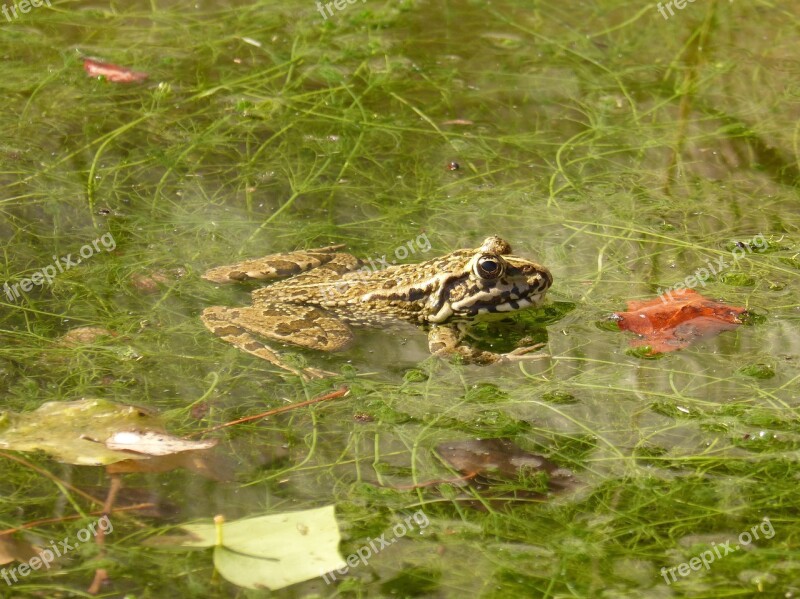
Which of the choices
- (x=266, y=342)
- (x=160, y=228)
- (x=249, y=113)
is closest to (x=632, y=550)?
(x=266, y=342)

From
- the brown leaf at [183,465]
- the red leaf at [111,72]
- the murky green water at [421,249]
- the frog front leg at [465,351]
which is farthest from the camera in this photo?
the red leaf at [111,72]

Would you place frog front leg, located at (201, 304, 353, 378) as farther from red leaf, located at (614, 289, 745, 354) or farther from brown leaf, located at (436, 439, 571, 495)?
red leaf, located at (614, 289, 745, 354)

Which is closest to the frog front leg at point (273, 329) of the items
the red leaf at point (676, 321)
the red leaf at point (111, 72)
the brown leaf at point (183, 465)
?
the brown leaf at point (183, 465)

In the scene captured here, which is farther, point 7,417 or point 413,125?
point 413,125

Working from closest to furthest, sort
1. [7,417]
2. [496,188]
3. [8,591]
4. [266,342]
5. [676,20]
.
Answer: [8,591]
[7,417]
[266,342]
[496,188]
[676,20]

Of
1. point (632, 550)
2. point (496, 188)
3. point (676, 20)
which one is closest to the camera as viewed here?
point (632, 550)

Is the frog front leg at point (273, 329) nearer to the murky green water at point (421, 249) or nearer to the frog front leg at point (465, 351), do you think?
the murky green water at point (421, 249)

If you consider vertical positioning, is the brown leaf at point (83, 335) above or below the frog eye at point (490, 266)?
below

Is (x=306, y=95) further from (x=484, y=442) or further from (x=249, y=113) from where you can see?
(x=484, y=442)
